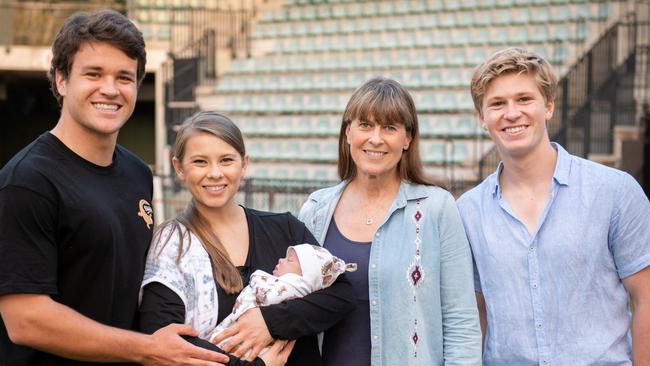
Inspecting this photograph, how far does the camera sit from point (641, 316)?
9.52ft

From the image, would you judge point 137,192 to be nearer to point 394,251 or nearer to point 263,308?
point 263,308

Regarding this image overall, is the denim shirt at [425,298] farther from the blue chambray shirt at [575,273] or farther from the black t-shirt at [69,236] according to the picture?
the black t-shirt at [69,236]

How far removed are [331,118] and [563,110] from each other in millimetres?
3902

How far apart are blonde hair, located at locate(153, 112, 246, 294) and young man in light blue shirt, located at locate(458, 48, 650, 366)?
34.6 inches

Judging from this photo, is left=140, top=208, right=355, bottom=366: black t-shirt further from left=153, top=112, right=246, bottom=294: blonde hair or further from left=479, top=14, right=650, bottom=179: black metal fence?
left=479, top=14, right=650, bottom=179: black metal fence

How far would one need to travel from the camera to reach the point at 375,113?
119 inches

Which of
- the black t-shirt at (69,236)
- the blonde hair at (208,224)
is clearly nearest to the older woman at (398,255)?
the blonde hair at (208,224)

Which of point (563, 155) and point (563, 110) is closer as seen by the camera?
point (563, 155)

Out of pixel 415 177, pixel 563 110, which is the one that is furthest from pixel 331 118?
pixel 415 177

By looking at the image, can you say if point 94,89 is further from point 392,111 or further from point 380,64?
point 380,64

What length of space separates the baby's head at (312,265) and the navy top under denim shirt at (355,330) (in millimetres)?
168

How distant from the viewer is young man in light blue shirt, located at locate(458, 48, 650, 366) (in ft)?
9.42

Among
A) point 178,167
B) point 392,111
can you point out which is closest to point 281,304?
point 178,167

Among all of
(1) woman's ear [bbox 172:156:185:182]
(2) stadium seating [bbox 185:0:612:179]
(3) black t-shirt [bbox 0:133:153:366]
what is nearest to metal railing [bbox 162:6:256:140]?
(2) stadium seating [bbox 185:0:612:179]
